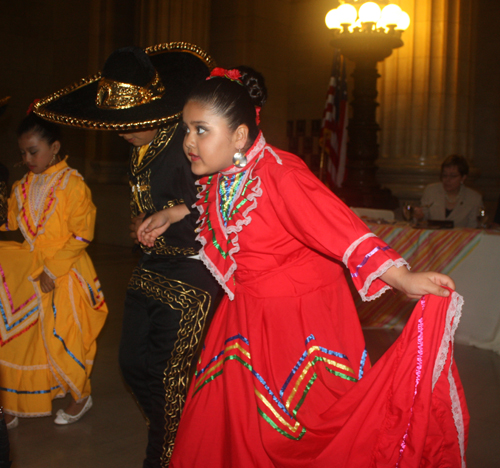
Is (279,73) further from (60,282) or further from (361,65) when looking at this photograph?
(60,282)

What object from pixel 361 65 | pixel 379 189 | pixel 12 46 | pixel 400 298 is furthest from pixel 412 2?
pixel 12 46

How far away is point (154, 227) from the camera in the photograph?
7.01ft

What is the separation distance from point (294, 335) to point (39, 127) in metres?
1.89

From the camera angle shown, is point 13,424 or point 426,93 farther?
point 426,93

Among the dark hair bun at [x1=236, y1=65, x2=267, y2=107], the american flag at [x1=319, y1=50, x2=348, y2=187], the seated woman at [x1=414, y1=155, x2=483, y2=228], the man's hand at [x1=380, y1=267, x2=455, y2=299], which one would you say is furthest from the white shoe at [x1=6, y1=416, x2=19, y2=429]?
the american flag at [x1=319, y1=50, x2=348, y2=187]

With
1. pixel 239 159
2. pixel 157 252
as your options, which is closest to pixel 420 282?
pixel 239 159

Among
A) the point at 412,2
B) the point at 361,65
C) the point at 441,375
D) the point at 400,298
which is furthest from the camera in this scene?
the point at 412,2

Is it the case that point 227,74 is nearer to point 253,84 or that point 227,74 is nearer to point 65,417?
point 253,84

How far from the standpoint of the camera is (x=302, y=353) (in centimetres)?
181

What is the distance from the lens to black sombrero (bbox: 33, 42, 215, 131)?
7.25ft

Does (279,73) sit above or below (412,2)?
below

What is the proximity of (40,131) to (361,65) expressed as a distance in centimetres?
440

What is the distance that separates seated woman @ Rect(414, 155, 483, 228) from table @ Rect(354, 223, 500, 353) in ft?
1.59

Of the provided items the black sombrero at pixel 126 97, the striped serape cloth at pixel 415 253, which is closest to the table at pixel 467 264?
the striped serape cloth at pixel 415 253
